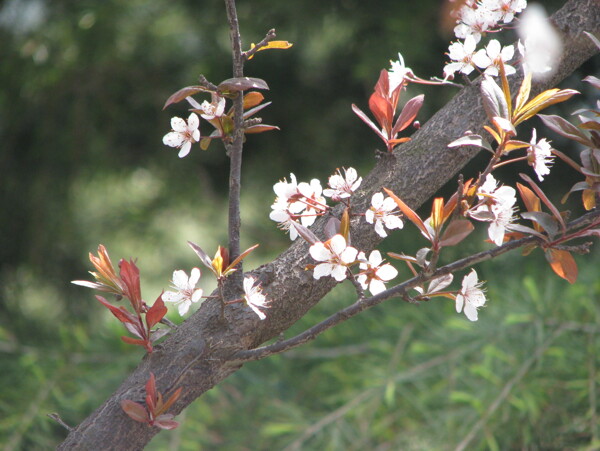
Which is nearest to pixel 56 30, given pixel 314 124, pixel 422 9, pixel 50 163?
pixel 50 163

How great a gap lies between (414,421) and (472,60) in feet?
1.88

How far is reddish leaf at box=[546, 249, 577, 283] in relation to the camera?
302 mm

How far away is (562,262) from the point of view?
30 centimetres

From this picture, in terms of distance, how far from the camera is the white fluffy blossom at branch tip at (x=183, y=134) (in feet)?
1.03

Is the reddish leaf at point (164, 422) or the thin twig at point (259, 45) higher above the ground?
the thin twig at point (259, 45)

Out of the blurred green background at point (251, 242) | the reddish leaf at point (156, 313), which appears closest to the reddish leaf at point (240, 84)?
the reddish leaf at point (156, 313)

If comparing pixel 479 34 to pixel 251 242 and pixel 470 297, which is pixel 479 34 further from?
pixel 251 242

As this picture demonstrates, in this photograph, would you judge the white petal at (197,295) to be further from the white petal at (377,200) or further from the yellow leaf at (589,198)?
the yellow leaf at (589,198)

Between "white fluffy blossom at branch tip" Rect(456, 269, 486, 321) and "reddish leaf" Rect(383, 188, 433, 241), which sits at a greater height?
"reddish leaf" Rect(383, 188, 433, 241)

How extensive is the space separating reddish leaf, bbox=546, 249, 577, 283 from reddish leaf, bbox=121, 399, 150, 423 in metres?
0.21

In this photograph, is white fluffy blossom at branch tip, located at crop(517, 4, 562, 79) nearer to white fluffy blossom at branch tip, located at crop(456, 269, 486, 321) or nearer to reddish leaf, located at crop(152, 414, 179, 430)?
white fluffy blossom at branch tip, located at crop(456, 269, 486, 321)

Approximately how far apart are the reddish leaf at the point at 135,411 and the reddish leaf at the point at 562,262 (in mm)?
207

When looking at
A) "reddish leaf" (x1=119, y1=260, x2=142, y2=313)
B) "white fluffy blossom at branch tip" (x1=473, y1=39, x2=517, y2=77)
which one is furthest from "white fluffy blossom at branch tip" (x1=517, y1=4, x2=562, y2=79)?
"reddish leaf" (x1=119, y1=260, x2=142, y2=313)

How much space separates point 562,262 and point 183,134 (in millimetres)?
201
